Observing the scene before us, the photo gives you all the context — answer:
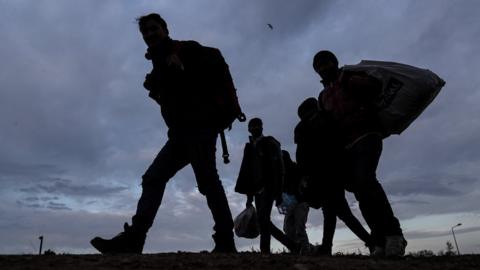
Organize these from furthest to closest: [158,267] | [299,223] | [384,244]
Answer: [299,223], [384,244], [158,267]

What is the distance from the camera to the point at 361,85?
4172 mm

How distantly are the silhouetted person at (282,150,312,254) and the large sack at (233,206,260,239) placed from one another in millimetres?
585

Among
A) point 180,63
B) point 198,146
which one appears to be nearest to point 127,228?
point 198,146

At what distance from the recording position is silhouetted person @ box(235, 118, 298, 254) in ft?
20.0

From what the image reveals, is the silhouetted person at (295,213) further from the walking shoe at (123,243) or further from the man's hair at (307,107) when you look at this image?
the walking shoe at (123,243)

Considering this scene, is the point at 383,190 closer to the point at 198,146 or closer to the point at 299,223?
the point at 198,146

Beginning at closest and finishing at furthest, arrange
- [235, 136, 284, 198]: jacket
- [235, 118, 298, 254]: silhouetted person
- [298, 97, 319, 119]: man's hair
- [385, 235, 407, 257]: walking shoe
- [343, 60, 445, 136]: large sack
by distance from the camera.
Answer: [385, 235, 407, 257]: walking shoe < [343, 60, 445, 136]: large sack < [298, 97, 319, 119]: man's hair < [235, 118, 298, 254]: silhouetted person < [235, 136, 284, 198]: jacket

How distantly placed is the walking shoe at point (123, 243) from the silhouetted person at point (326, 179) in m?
2.12

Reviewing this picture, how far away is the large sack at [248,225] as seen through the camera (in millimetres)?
6844

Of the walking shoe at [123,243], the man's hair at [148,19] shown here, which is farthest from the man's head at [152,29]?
the walking shoe at [123,243]

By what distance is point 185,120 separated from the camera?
4.26m

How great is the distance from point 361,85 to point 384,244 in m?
1.43

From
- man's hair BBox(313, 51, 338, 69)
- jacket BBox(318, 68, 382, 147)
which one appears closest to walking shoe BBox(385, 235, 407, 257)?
jacket BBox(318, 68, 382, 147)

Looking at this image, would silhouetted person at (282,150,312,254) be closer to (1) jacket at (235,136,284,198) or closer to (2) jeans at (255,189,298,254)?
(2) jeans at (255,189,298,254)
